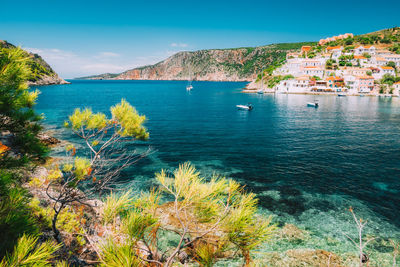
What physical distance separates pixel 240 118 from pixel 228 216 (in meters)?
47.4

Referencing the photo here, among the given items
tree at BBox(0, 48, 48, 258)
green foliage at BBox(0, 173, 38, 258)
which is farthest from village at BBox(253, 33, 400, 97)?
green foliage at BBox(0, 173, 38, 258)

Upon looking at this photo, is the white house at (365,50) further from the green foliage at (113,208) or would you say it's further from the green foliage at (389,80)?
the green foliage at (113,208)

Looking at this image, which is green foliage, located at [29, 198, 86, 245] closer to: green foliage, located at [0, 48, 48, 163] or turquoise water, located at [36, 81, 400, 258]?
green foliage, located at [0, 48, 48, 163]

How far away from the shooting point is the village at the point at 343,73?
104 meters

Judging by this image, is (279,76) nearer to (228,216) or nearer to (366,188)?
(366,188)

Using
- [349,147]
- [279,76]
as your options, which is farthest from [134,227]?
[279,76]

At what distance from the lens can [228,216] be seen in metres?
4.34

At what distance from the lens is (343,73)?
386 ft

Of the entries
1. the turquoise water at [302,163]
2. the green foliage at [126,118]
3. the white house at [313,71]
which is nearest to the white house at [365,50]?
the white house at [313,71]

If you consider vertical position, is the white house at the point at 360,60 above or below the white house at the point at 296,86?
above

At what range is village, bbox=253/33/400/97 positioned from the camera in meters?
104

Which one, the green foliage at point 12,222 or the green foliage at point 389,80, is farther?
the green foliage at point 389,80

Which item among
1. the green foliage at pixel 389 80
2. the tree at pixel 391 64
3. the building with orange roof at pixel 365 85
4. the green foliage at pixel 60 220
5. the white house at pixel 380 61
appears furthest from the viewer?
the white house at pixel 380 61

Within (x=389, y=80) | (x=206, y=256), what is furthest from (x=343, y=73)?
(x=206, y=256)
